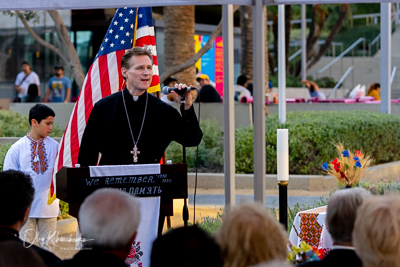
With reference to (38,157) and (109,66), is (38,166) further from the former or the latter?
(109,66)

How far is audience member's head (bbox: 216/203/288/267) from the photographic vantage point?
327cm

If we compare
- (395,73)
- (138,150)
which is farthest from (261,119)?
(395,73)

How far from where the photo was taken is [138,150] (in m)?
6.11

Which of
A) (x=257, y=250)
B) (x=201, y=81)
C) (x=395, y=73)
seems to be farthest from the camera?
(x=395, y=73)

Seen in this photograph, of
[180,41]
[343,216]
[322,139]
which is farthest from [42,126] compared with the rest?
[180,41]

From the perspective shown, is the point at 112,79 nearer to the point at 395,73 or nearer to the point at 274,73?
the point at 395,73

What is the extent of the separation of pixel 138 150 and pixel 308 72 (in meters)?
33.9

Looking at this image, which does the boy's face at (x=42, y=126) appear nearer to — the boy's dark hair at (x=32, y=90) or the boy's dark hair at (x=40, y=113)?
the boy's dark hair at (x=40, y=113)

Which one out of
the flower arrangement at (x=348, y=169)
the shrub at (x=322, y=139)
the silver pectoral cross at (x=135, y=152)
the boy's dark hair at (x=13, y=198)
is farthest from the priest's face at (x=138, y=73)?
the shrub at (x=322, y=139)

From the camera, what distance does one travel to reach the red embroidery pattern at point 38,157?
6.81 m

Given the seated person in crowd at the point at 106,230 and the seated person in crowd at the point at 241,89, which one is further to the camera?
the seated person in crowd at the point at 241,89

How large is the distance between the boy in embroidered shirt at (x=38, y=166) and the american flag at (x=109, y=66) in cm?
10

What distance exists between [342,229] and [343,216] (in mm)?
63

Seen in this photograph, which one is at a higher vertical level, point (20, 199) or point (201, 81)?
point (201, 81)
